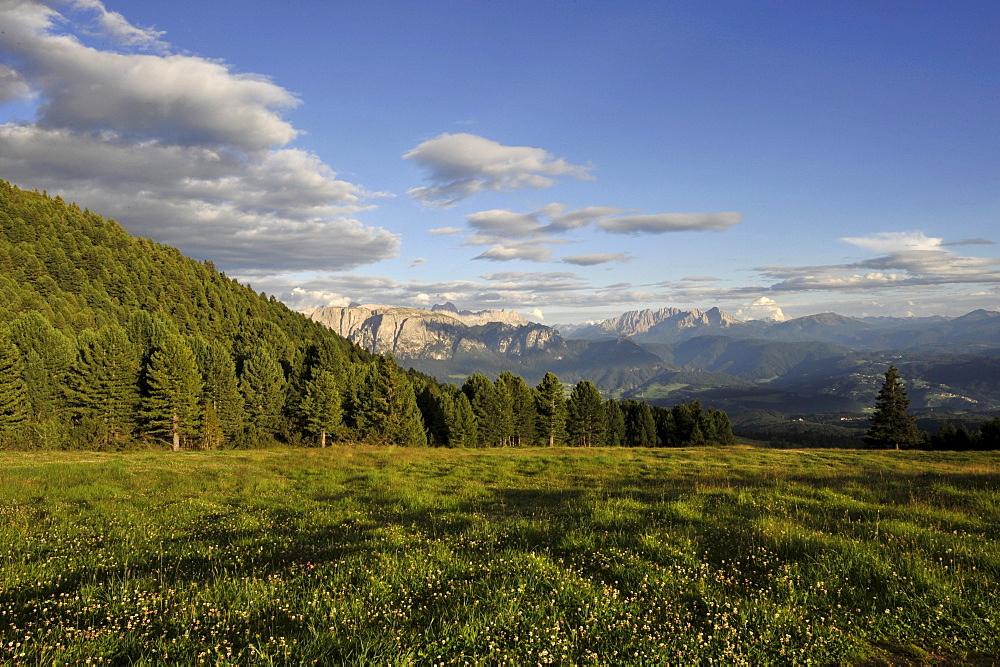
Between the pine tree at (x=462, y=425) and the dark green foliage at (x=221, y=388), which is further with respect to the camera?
the pine tree at (x=462, y=425)

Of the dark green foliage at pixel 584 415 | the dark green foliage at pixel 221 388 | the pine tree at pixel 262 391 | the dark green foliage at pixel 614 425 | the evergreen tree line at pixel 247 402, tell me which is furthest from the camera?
the dark green foliage at pixel 614 425

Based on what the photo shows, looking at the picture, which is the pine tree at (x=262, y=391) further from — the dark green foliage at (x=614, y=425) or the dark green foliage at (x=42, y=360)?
the dark green foliage at (x=614, y=425)

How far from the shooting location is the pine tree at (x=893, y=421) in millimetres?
80500

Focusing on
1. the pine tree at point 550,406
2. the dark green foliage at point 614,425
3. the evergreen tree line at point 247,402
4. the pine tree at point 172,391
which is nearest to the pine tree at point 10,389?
the evergreen tree line at point 247,402

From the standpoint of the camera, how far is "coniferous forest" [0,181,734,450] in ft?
189

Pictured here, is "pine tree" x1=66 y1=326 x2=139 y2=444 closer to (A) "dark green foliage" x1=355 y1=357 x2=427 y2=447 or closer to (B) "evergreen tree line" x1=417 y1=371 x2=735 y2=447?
(A) "dark green foliage" x1=355 y1=357 x2=427 y2=447

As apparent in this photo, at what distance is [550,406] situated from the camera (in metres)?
86.0

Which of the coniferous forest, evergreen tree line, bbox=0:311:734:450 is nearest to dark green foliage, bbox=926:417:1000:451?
evergreen tree line, bbox=0:311:734:450

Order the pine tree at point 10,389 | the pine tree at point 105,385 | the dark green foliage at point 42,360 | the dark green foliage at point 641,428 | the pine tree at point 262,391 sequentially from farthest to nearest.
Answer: the dark green foliage at point 641,428
the pine tree at point 262,391
the pine tree at point 105,385
the dark green foliage at point 42,360
the pine tree at point 10,389

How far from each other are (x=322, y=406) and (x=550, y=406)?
40687 mm

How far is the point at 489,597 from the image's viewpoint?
6949 mm

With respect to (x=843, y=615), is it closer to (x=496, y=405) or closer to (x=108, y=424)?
(x=108, y=424)

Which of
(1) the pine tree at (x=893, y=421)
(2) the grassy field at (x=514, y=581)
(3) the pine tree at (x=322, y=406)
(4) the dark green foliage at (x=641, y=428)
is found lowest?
(4) the dark green foliage at (x=641, y=428)

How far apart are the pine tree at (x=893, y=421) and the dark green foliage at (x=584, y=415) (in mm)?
47916
